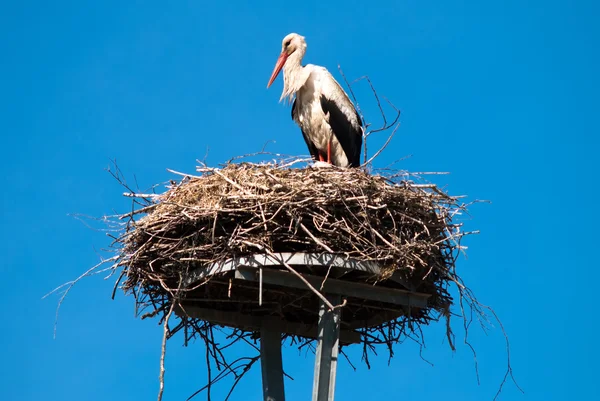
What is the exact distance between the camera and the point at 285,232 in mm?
7559

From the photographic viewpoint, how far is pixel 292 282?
7.52m

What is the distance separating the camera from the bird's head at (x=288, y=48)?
10.6 metres

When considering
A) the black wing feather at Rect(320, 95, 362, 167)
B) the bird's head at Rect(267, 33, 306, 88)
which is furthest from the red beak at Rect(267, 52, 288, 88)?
the black wing feather at Rect(320, 95, 362, 167)

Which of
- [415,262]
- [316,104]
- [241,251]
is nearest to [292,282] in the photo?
[241,251]

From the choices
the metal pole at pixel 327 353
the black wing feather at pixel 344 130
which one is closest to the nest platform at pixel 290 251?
the metal pole at pixel 327 353

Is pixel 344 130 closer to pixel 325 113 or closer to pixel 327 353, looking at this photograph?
pixel 325 113

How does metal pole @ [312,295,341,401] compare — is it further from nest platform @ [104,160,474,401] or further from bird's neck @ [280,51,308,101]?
bird's neck @ [280,51,308,101]

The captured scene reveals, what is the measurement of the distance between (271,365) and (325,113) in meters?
2.94

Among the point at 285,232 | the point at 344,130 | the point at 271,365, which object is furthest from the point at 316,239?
the point at 344,130

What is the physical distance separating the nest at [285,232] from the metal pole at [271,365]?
20cm

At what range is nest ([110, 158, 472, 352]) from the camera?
7.54 metres

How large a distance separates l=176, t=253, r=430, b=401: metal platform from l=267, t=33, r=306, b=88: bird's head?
10.0 feet

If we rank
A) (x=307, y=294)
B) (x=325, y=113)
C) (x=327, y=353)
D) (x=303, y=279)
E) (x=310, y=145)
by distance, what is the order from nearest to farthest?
(x=303, y=279) < (x=327, y=353) < (x=307, y=294) < (x=325, y=113) < (x=310, y=145)

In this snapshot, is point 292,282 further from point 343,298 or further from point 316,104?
point 316,104
